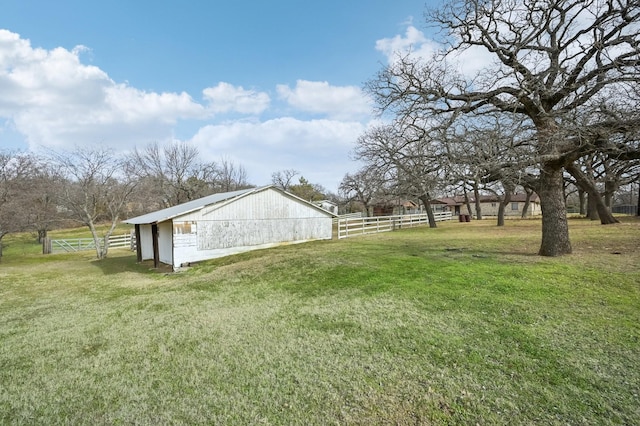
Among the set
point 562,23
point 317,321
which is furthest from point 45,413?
point 562,23

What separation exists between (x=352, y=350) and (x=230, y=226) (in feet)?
38.4

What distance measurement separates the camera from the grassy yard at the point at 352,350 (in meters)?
2.93

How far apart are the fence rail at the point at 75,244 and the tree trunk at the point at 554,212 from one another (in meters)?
26.7

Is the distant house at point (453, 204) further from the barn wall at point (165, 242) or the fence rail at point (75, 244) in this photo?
the barn wall at point (165, 242)

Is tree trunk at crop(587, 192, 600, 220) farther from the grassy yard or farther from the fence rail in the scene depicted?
the fence rail

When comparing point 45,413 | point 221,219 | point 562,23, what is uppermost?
point 562,23

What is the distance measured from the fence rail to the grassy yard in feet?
66.7

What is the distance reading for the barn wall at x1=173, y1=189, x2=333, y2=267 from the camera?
13.3m

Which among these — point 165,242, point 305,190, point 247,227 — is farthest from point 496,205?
point 165,242

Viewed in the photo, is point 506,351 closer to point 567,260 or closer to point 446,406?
point 446,406

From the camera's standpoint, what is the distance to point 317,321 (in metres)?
5.30

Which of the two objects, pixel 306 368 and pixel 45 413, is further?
pixel 306 368

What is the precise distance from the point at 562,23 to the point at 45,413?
1305 cm

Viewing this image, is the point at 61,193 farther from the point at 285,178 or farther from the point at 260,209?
the point at 285,178
